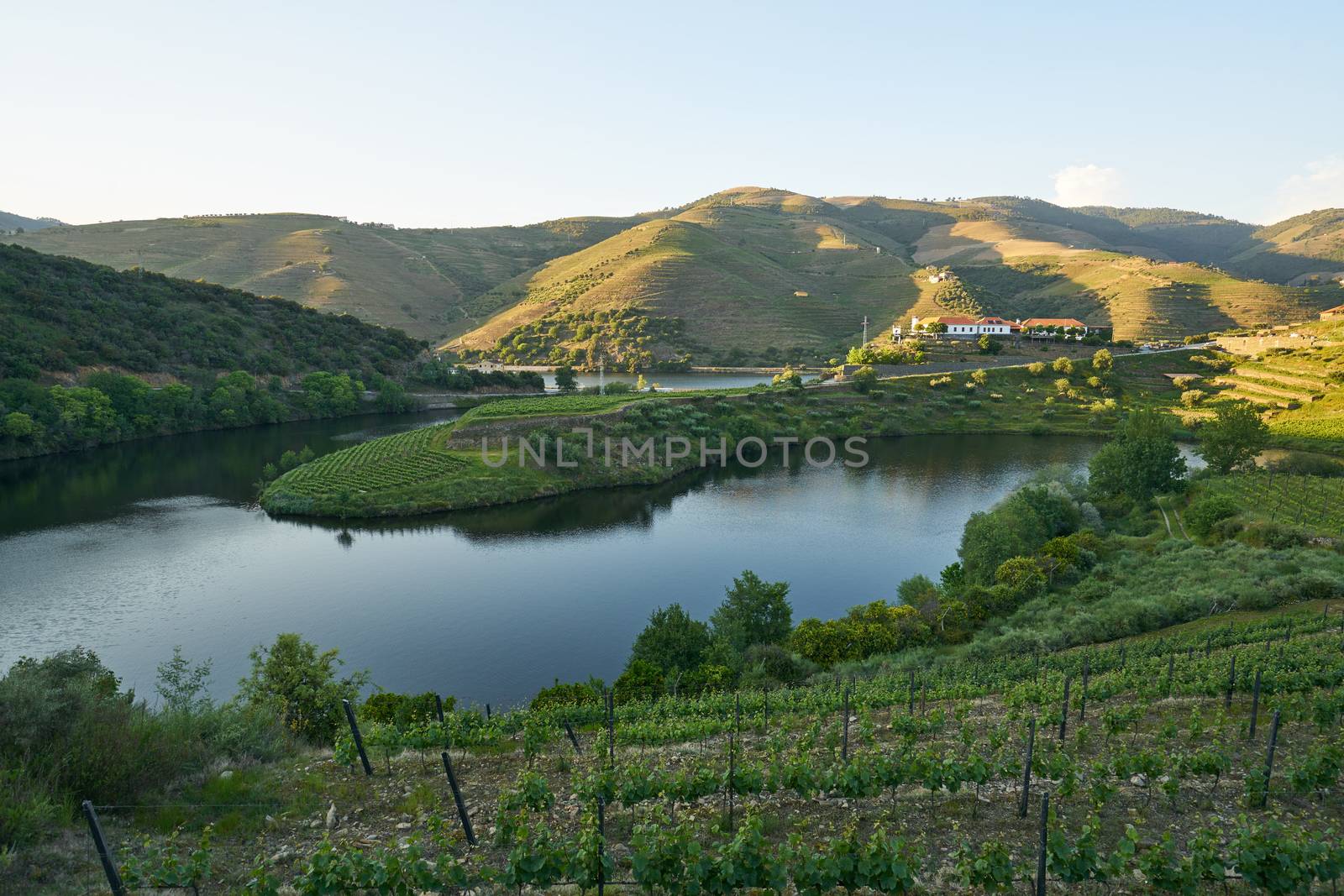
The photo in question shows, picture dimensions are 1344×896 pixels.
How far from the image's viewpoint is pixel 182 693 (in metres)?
25.1

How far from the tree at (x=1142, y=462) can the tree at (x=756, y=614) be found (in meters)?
33.8

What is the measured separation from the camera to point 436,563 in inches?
1759

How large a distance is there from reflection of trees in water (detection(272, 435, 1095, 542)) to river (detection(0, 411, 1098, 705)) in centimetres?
35

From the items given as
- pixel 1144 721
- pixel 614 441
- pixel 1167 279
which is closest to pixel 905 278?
pixel 1167 279

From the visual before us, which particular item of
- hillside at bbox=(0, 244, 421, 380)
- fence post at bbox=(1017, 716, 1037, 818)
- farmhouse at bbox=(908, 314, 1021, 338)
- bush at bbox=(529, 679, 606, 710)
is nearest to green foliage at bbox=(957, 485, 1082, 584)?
bush at bbox=(529, 679, 606, 710)

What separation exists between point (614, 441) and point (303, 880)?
6113 cm

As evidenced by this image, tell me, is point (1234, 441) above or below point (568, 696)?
above

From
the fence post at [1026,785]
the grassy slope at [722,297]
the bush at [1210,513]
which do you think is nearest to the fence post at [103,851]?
the fence post at [1026,785]

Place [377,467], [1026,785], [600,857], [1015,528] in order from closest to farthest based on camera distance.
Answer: [600,857] → [1026,785] → [1015,528] → [377,467]

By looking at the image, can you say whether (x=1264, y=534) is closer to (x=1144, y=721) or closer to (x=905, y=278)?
(x=1144, y=721)

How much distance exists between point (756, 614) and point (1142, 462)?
118ft

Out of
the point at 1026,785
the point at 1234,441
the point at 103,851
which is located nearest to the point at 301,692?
the point at 103,851

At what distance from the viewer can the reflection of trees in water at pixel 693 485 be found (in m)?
52.4

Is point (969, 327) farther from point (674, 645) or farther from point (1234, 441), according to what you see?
point (674, 645)
